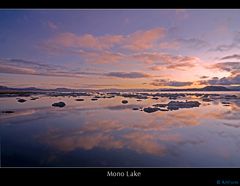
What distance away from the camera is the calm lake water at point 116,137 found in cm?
163

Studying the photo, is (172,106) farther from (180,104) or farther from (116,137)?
(116,137)

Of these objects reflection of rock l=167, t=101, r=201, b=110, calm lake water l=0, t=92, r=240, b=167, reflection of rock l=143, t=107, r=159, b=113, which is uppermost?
reflection of rock l=167, t=101, r=201, b=110

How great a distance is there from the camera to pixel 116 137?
1651mm

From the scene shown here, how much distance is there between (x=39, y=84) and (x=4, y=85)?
7.2 inches

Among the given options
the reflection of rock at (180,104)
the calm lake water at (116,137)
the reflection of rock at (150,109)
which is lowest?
the calm lake water at (116,137)

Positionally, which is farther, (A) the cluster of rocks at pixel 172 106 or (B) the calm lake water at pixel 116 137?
(A) the cluster of rocks at pixel 172 106

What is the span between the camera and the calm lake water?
163cm

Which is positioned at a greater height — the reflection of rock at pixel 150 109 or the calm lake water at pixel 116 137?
the reflection of rock at pixel 150 109

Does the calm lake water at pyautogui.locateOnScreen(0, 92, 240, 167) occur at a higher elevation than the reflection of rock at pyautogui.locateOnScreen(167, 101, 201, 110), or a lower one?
lower

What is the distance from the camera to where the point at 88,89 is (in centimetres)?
176

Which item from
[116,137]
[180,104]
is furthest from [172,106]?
[116,137]
